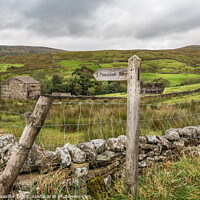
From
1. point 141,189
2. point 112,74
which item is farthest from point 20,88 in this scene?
point 141,189

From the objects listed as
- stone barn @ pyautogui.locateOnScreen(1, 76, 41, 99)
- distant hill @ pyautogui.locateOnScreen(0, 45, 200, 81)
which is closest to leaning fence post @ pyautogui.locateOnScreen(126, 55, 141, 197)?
stone barn @ pyautogui.locateOnScreen(1, 76, 41, 99)

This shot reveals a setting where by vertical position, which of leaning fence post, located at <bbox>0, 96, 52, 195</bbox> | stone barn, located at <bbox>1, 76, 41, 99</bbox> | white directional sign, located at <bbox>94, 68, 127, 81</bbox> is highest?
white directional sign, located at <bbox>94, 68, 127, 81</bbox>

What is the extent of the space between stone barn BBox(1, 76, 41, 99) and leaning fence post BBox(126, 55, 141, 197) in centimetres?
2790

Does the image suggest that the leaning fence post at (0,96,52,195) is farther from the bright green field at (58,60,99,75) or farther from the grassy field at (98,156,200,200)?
the bright green field at (58,60,99,75)

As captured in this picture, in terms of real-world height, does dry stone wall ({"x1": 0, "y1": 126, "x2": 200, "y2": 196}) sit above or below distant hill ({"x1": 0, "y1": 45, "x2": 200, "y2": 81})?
below

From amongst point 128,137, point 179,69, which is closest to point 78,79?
point 179,69

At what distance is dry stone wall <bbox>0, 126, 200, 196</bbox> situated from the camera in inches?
93.7

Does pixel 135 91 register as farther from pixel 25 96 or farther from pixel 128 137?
pixel 25 96

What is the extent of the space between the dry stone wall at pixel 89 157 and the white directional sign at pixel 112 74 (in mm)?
1185

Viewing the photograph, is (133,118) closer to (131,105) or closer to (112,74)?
(131,105)

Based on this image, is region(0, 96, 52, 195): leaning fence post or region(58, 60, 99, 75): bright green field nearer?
region(0, 96, 52, 195): leaning fence post

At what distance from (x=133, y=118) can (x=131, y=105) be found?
180 mm

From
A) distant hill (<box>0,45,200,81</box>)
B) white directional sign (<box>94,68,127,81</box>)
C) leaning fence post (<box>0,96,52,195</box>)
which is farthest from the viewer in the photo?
distant hill (<box>0,45,200,81</box>)

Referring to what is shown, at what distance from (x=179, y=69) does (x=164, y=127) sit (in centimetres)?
3420
